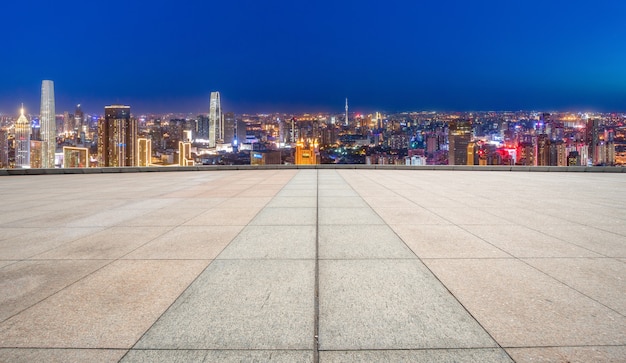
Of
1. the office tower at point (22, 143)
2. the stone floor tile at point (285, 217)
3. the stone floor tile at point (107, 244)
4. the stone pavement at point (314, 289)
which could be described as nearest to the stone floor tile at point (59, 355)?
the stone pavement at point (314, 289)

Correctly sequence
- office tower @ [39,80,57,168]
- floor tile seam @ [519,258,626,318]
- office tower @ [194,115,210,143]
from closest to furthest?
floor tile seam @ [519,258,626,318], office tower @ [39,80,57,168], office tower @ [194,115,210,143]

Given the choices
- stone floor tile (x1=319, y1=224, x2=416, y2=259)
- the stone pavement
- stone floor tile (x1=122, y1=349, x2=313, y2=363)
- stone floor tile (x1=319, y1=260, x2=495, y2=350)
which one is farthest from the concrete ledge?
stone floor tile (x1=122, y1=349, x2=313, y2=363)

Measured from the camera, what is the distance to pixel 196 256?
184 inches

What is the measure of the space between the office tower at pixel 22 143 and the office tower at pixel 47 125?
4386mm

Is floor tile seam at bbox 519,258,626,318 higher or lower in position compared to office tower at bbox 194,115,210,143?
lower

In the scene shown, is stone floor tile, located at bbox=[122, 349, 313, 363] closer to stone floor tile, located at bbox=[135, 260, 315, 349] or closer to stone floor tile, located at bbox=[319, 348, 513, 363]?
stone floor tile, located at bbox=[135, 260, 315, 349]

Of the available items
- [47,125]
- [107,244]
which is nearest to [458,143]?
[107,244]

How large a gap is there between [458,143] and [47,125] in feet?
385

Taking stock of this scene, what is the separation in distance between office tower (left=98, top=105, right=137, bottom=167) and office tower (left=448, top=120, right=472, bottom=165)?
232 ft

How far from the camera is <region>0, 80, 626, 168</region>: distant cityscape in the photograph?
154ft

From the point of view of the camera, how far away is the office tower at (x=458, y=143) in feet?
216

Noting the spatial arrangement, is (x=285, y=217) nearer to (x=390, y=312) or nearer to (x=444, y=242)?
(x=444, y=242)

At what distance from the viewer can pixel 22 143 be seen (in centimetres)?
8219

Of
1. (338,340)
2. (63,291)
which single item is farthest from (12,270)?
(338,340)
